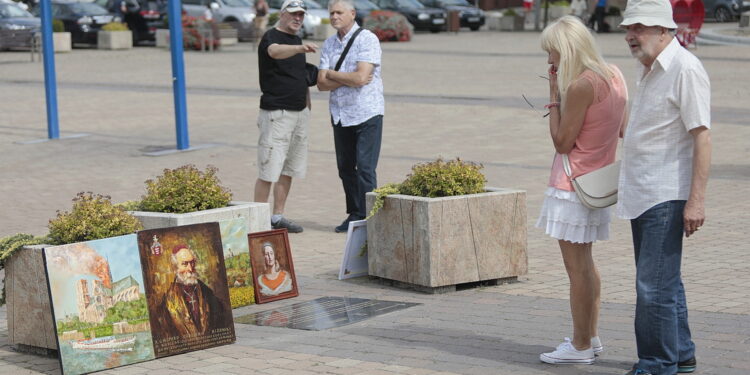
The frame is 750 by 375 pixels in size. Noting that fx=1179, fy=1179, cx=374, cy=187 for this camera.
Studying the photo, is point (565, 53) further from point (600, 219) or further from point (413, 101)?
point (413, 101)

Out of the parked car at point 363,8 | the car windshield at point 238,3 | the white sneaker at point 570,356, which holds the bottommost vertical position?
the white sneaker at point 570,356

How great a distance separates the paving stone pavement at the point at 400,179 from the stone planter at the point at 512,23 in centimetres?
1462

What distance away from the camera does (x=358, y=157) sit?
9094 millimetres

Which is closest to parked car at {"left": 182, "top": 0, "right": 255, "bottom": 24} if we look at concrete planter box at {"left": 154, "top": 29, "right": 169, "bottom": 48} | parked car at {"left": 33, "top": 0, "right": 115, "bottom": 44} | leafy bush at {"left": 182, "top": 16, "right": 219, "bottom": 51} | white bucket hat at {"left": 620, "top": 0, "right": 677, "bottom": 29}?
concrete planter box at {"left": 154, "top": 29, "right": 169, "bottom": 48}

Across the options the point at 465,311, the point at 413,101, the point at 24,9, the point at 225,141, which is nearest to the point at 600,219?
the point at 465,311

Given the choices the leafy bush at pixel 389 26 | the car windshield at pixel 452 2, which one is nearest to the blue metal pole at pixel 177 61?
the leafy bush at pixel 389 26

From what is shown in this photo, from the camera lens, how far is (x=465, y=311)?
6.80 m

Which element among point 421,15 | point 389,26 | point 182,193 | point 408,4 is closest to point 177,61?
point 182,193

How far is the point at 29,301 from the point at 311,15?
1260 inches

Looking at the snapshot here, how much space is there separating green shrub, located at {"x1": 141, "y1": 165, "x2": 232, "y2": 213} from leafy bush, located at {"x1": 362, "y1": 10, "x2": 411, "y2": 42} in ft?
94.5

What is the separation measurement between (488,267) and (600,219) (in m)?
1.87

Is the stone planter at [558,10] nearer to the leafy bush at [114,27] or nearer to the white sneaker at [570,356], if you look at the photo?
the leafy bush at [114,27]

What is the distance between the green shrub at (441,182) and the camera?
7227 mm

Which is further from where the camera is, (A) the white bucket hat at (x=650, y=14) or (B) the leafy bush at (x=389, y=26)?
(B) the leafy bush at (x=389, y=26)
